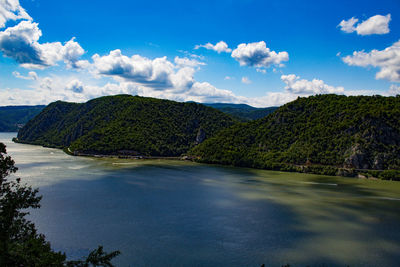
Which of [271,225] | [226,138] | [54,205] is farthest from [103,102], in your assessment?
[271,225]

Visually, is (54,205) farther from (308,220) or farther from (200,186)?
(308,220)

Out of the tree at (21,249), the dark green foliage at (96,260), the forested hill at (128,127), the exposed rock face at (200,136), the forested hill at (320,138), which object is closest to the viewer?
the tree at (21,249)

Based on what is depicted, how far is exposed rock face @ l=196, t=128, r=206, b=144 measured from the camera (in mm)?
133400

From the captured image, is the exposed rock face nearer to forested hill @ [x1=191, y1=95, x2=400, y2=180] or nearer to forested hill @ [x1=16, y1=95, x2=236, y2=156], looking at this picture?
forested hill @ [x1=16, y1=95, x2=236, y2=156]

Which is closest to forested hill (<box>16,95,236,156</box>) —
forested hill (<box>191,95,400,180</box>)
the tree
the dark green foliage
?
forested hill (<box>191,95,400,180</box>)

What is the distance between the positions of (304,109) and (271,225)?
82856 mm

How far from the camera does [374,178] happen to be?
71.4m

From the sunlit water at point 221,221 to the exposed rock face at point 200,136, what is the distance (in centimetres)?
7017

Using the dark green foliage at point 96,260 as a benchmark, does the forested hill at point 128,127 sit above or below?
above

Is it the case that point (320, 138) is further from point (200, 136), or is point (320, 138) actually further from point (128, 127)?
point (128, 127)

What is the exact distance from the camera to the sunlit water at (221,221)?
89.2ft

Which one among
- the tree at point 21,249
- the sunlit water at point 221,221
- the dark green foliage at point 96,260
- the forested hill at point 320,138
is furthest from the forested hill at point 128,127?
the dark green foliage at point 96,260

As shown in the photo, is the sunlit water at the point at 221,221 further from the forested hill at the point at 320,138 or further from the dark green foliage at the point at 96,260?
the forested hill at the point at 320,138

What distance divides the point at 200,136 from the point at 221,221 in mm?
98775
